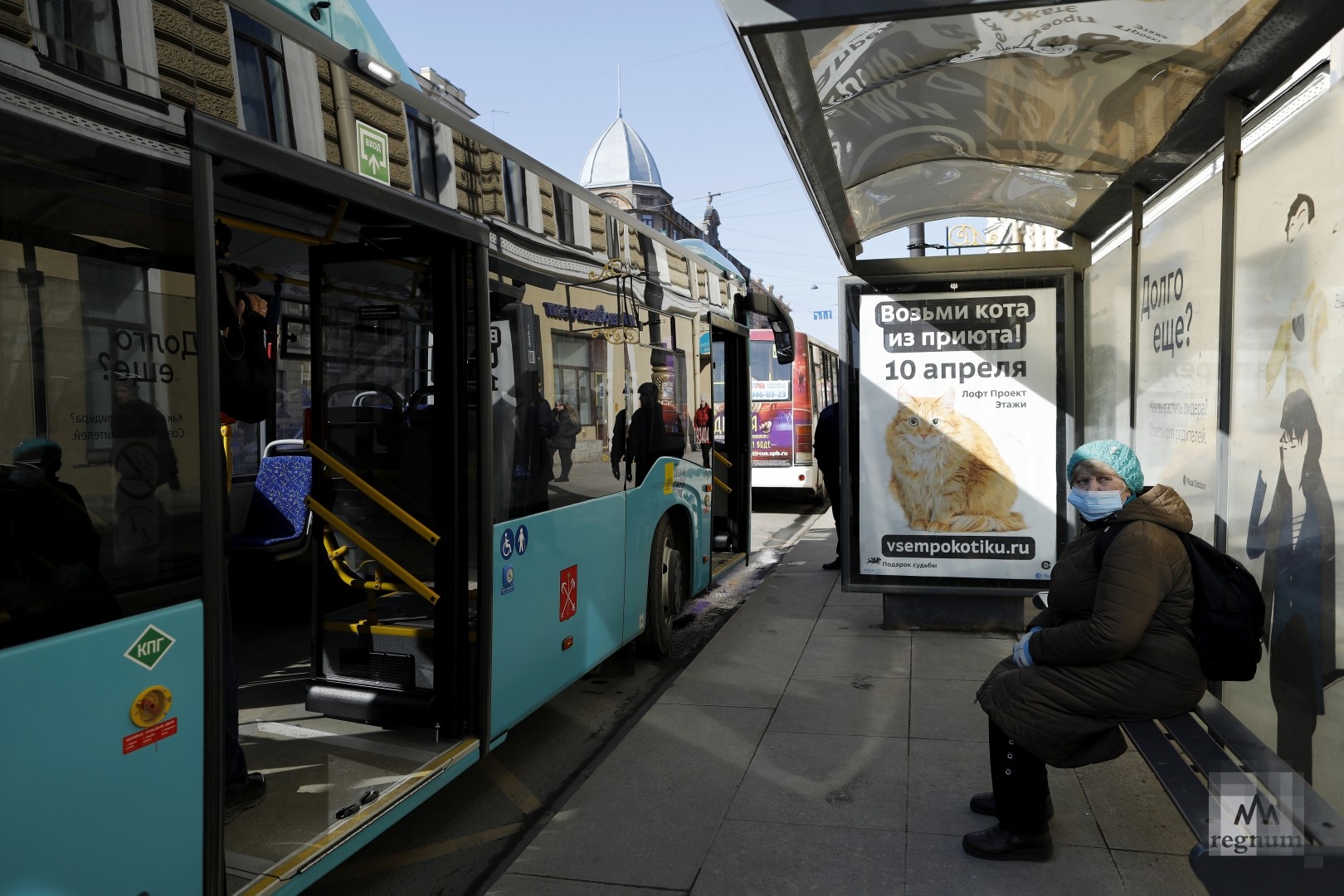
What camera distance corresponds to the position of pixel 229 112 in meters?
2.83

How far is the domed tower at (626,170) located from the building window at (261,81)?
67.4m

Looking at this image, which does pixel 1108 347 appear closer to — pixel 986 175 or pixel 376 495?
pixel 986 175

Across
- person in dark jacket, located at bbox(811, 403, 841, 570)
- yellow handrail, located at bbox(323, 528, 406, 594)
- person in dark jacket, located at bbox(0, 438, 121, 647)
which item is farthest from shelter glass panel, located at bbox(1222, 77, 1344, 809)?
person in dark jacket, located at bbox(811, 403, 841, 570)

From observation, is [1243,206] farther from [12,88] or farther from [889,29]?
[12,88]

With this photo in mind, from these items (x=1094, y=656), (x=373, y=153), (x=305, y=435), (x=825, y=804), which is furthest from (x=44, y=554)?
(x=825, y=804)

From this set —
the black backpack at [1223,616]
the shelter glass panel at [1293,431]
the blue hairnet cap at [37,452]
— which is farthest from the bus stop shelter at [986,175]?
the blue hairnet cap at [37,452]

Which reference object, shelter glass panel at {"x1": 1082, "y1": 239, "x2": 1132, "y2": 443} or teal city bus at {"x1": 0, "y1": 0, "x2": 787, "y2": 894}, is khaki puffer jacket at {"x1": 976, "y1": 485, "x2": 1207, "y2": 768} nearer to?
teal city bus at {"x1": 0, "y1": 0, "x2": 787, "y2": 894}

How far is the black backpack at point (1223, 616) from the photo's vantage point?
10.7 ft

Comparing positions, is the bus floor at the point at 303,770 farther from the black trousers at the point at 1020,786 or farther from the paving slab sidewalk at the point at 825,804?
the black trousers at the point at 1020,786

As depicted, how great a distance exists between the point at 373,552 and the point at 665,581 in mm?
2952

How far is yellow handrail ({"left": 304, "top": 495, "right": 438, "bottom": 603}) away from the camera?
439 cm

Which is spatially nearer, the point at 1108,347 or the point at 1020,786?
the point at 1020,786

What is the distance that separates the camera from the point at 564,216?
523cm

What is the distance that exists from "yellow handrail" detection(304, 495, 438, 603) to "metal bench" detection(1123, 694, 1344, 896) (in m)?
2.85
